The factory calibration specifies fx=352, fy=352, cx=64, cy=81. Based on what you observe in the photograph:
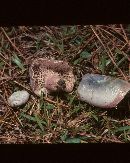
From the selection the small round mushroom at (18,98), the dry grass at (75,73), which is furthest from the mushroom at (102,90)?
the small round mushroom at (18,98)

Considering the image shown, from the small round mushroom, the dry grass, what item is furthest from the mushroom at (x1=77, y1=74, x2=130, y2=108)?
the small round mushroom

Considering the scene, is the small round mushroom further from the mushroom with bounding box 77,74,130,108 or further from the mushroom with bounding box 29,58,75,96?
the mushroom with bounding box 77,74,130,108

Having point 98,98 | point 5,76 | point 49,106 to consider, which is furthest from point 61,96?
point 5,76

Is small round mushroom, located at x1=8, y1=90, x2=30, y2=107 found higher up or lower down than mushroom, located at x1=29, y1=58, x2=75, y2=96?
lower down

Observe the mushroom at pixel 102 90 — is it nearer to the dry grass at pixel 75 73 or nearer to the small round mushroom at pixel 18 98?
the dry grass at pixel 75 73
